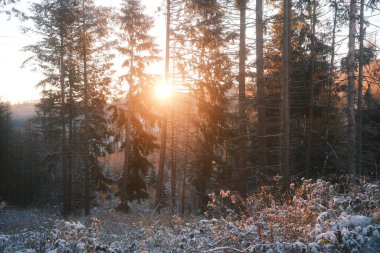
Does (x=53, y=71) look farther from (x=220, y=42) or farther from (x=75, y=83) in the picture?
(x=220, y=42)

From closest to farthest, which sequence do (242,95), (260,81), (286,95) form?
(286,95) < (260,81) < (242,95)

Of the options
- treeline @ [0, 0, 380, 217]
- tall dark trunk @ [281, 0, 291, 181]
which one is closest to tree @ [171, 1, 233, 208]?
treeline @ [0, 0, 380, 217]

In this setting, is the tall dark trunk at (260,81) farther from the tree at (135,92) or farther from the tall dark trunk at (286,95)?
the tree at (135,92)

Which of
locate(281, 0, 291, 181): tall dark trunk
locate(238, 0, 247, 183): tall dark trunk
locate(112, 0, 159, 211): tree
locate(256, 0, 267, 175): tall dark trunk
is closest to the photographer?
locate(281, 0, 291, 181): tall dark trunk

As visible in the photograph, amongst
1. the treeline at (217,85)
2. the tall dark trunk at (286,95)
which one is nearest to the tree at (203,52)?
the treeline at (217,85)

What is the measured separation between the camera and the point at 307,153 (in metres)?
18.0

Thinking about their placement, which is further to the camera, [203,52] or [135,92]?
[135,92]

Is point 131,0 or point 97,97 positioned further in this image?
point 97,97

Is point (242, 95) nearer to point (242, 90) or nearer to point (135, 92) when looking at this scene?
point (242, 90)

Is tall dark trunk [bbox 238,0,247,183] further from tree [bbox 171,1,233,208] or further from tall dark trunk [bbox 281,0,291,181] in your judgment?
tall dark trunk [bbox 281,0,291,181]

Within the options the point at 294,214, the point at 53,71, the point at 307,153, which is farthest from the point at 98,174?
the point at 294,214

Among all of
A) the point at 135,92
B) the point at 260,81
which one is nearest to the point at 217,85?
the point at 260,81

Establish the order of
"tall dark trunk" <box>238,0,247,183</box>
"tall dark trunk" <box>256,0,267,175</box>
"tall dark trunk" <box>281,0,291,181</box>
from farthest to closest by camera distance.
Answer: "tall dark trunk" <box>238,0,247,183</box>
"tall dark trunk" <box>256,0,267,175</box>
"tall dark trunk" <box>281,0,291,181</box>

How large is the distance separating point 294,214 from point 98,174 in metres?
22.8
